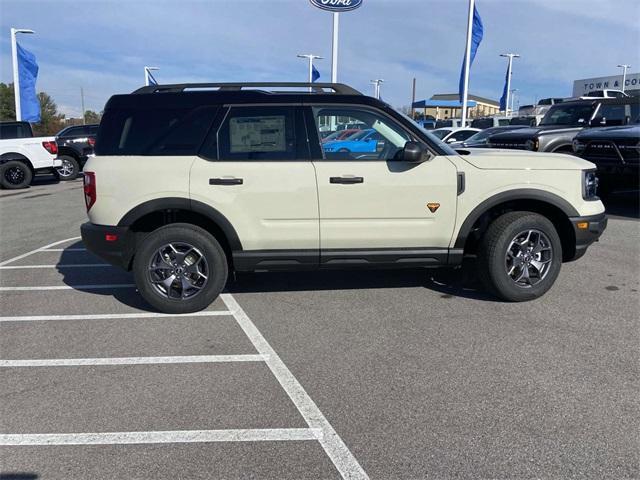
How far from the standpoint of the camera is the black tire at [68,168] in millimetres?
18094

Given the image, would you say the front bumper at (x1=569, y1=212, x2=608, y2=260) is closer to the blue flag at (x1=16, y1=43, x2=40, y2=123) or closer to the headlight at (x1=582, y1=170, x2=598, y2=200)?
the headlight at (x1=582, y1=170, x2=598, y2=200)

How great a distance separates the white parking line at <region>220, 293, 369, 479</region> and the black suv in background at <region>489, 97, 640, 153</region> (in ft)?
29.3

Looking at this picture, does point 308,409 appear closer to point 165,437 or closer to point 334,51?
point 165,437

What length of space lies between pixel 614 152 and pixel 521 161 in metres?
5.37

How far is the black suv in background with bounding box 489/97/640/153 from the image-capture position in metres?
11.2

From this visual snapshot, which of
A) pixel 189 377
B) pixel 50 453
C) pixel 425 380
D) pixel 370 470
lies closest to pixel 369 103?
pixel 425 380

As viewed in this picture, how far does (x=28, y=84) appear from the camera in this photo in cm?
2259

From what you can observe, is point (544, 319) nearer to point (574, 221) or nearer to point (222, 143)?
point (574, 221)

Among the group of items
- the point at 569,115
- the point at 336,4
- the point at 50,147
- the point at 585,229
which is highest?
the point at 336,4

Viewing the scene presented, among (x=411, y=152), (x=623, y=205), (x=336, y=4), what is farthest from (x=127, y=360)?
(x=336, y=4)

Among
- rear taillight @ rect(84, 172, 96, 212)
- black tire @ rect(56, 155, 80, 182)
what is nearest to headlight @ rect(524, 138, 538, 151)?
rear taillight @ rect(84, 172, 96, 212)

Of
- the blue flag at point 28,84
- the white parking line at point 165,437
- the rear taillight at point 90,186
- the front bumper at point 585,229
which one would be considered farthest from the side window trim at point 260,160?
the blue flag at point 28,84

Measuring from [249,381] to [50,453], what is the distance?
121 cm

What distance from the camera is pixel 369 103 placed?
4.70 m
